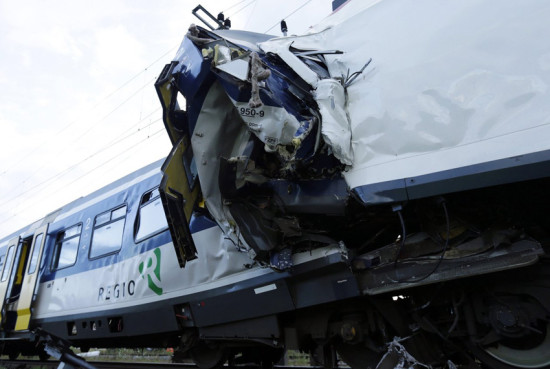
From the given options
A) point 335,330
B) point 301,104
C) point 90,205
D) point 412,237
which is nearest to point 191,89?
point 301,104

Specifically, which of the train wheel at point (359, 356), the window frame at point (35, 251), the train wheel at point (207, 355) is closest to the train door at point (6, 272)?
the window frame at point (35, 251)

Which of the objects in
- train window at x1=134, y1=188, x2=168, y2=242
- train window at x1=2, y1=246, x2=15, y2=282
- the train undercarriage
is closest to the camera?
the train undercarriage

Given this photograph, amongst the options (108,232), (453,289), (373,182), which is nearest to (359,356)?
(453,289)

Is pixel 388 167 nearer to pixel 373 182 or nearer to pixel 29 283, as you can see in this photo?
pixel 373 182

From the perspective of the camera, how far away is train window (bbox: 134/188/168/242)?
15.9ft

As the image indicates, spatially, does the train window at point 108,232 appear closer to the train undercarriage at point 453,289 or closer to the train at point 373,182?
the train at point 373,182

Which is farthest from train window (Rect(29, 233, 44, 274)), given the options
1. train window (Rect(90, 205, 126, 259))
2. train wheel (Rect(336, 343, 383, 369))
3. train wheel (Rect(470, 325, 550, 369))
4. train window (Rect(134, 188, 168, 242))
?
train wheel (Rect(470, 325, 550, 369))

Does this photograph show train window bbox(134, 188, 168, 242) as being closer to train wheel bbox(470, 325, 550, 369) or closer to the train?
the train

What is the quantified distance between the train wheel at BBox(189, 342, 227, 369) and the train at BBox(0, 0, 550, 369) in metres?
0.25

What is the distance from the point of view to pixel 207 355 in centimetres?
457

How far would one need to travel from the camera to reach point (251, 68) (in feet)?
9.00

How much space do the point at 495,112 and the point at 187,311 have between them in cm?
353

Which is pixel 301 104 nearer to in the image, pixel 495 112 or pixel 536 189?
pixel 495 112

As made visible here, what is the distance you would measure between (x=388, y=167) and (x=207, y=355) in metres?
3.32
